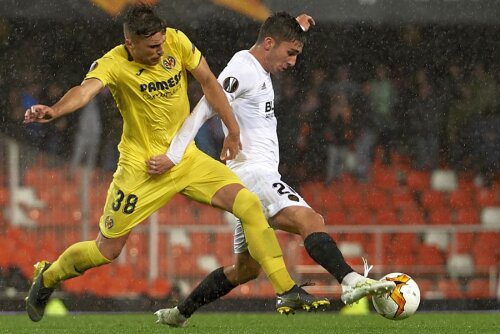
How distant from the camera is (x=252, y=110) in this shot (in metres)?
7.86

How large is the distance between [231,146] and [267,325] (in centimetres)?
206

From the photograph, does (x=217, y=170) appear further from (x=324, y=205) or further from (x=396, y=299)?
(x=324, y=205)

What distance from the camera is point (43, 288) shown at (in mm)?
7762

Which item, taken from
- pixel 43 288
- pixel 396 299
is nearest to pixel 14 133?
pixel 43 288

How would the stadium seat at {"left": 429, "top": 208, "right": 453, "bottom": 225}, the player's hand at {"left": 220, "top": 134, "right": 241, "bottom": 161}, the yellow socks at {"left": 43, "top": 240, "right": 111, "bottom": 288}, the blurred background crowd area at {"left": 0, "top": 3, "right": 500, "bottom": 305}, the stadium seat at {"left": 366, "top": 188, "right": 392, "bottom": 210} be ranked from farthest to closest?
the stadium seat at {"left": 366, "top": 188, "right": 392, "bottom": 210} < the stadium seat at {"left": 429, "top": 208, "right": 453, "bottom": 225} < the blurred background crowd area at {"left": 0, "top": 3, "right": 500, "bottom": 305} < the yellow socks at {"left": 43, "top": 240, "right": 111, "bottom": 288} < the player's hand at {"left": 220, "top": 134, "right": 241, "bottom": 161}

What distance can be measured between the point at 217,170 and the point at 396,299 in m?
1.19

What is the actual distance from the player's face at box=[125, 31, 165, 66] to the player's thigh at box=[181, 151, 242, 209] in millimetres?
669

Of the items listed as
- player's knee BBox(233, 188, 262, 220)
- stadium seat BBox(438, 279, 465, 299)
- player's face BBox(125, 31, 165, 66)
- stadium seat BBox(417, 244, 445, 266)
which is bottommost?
stadium seat BBox(438, 279, 465, 299)

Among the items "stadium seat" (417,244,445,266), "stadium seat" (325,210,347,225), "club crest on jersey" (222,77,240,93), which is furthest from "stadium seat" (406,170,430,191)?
"club crest on jersey" (222,77,240,93)

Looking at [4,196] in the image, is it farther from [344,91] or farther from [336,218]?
[344,91]

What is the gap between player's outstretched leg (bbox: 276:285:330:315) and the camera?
22.1ft

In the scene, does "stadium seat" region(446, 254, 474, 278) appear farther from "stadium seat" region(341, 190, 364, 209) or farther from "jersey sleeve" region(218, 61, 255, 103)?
"jersey sleeve" region(218, 61, 255, 103)

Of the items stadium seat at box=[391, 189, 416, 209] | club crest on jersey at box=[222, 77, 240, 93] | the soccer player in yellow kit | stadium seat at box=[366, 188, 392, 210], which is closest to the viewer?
the soccer player in yellow kit

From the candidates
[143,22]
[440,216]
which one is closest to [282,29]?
[143,22]
